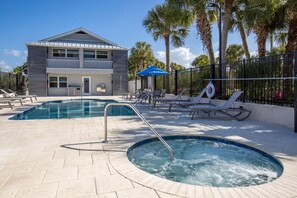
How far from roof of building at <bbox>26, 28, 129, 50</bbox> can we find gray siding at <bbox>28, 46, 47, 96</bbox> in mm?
783

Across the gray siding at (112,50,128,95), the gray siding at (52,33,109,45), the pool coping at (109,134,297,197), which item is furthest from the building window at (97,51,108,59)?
→ the pool coping at (109,134,297,197)

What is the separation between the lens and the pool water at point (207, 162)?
3615 mm

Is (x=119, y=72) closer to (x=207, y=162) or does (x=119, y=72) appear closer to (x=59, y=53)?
(x=59, y=53)

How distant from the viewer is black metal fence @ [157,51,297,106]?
7.34 m

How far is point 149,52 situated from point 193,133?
34571 millimetres

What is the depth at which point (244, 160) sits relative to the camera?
443 centimetres

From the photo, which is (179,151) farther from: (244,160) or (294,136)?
(294,136)

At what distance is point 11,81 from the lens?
2042 centimetres

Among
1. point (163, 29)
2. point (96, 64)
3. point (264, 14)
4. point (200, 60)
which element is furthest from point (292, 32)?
point (200, 60)

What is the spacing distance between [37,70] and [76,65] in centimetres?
409

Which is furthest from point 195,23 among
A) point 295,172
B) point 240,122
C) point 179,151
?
point 295,172

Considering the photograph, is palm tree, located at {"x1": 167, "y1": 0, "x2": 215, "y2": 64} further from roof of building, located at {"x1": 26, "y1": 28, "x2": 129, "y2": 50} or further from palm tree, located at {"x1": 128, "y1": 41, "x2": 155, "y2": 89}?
palm tree, located at {"x1": 128, "y1": 41, "x2": 155, "y2": 89}

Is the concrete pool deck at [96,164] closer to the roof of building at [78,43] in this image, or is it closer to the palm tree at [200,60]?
the roof of building at [78,43]

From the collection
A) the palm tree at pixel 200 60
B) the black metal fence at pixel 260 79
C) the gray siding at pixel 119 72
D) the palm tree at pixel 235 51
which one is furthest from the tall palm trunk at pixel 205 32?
the palm tree at pixel 200 60
